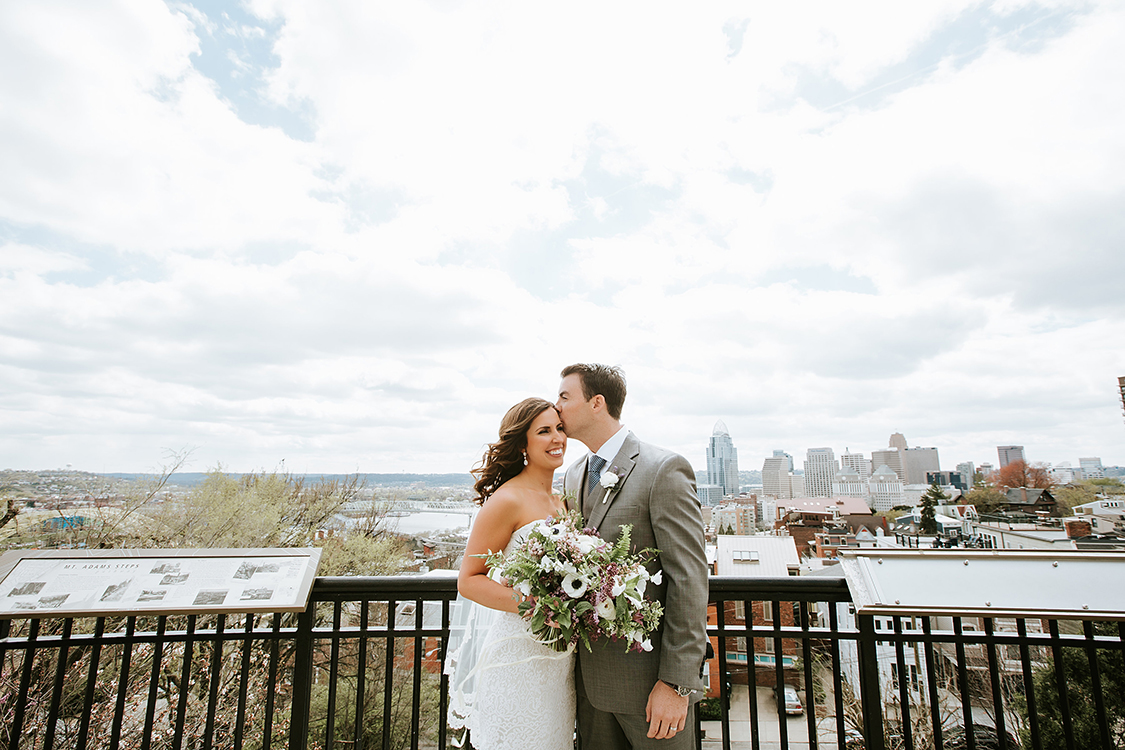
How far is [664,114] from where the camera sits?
27.9ft

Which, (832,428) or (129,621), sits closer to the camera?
(129,621)

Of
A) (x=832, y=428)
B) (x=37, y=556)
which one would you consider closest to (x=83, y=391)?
(x=37, y=556)

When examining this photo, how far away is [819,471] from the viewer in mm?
32375

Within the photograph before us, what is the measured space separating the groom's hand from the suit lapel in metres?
0.61

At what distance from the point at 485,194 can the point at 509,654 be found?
42.9 ft

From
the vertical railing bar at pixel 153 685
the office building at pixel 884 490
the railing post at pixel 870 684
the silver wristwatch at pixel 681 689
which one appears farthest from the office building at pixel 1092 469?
the vertical railing bar at pixel 153 685

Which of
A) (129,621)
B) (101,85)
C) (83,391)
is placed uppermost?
(101,85)

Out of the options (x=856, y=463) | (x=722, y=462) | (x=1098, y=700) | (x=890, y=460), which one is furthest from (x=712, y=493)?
(x=1098, y=700)

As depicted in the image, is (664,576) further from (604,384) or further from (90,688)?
(90,688)

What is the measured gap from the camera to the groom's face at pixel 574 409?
7.41ft

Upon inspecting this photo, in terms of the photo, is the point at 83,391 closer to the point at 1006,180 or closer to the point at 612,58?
the point at 612,58

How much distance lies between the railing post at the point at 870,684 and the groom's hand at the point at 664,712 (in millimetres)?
922

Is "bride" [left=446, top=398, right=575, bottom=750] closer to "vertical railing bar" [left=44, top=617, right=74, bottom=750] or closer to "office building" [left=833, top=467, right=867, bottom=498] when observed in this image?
"vertical railing bar" [left=44, top=617, right=74, bottom=750]

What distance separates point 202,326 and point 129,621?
2554 cm
